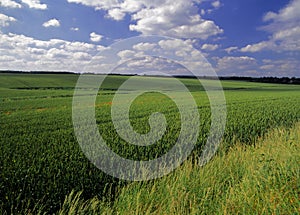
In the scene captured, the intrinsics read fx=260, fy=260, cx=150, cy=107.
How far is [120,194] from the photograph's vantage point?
585cm

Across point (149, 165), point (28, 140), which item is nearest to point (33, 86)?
point (28, 140)

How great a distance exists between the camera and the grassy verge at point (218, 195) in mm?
4402

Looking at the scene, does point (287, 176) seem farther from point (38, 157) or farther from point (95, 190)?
point (38, 157)

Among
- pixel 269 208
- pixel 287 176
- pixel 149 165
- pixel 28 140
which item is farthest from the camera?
pixel 28 140

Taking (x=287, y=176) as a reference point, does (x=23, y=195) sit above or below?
below

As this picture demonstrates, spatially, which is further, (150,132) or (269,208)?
(150,132)

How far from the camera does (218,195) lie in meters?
5.35

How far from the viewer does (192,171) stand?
6887 millimetres

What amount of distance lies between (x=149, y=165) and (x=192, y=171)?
47.5 inches

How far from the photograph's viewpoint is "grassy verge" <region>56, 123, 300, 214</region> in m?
4.40

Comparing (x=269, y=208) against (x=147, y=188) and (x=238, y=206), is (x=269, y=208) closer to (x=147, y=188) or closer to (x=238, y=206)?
(x=238, y=206)

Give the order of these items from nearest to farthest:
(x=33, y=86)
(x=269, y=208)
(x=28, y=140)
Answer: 1. (x=269, y=208)
2. (x=28, y=140)
3. (x=33, y=86)

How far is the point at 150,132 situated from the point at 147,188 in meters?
5.16

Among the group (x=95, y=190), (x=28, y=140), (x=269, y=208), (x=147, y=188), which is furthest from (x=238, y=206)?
(x=28, y=140)
